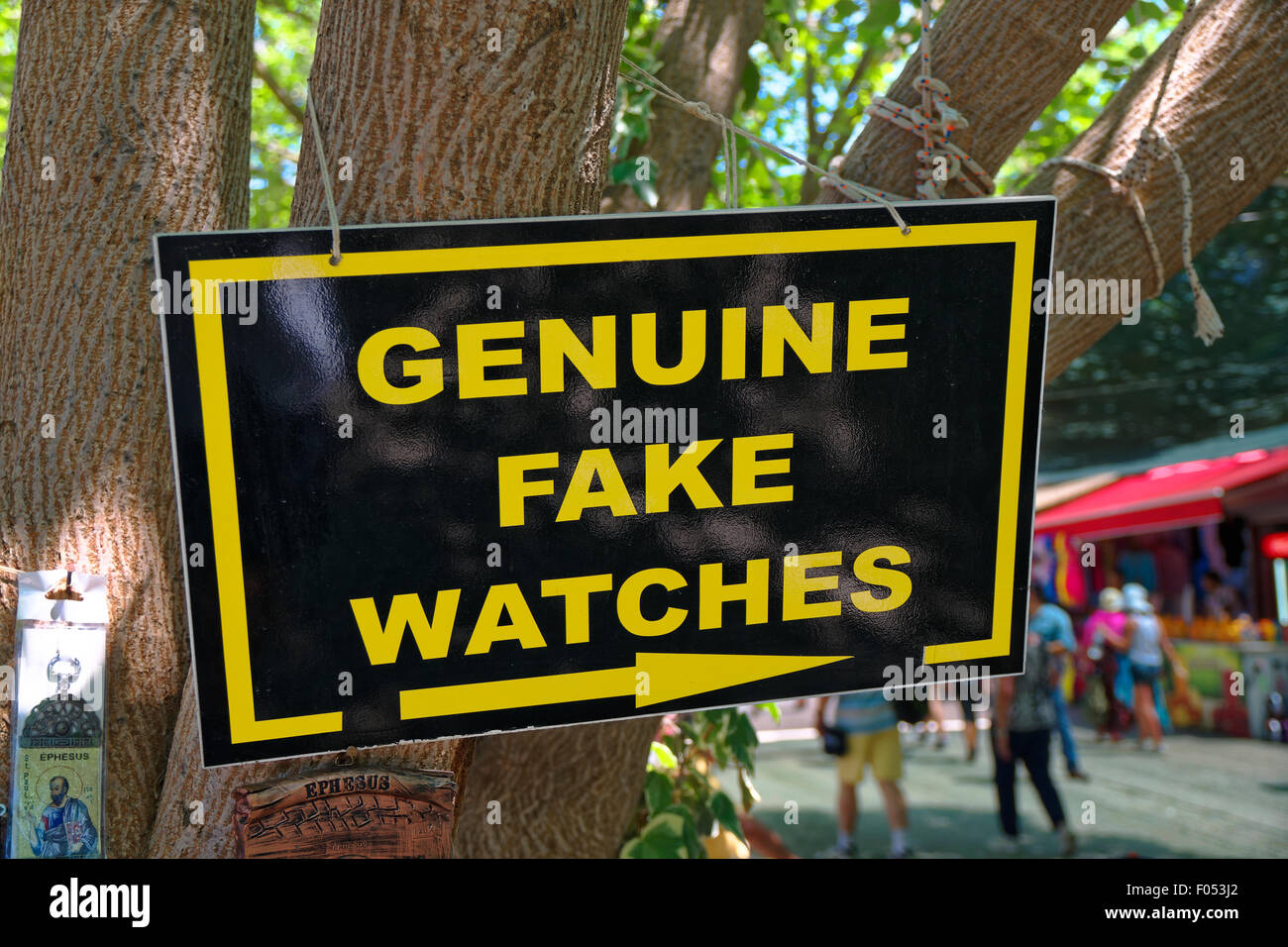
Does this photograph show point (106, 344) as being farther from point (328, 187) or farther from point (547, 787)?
point (547, 787)

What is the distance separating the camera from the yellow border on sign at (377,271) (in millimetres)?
1652

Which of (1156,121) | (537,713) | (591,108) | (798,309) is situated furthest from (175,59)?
(1156,121)

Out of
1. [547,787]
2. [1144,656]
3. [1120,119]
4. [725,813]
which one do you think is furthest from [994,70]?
[1144,656]

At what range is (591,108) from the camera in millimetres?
1839

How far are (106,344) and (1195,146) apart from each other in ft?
7.29

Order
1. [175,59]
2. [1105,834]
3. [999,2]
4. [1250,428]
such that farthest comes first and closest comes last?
[1250,428], [1105,834], [999,2], [175,59]

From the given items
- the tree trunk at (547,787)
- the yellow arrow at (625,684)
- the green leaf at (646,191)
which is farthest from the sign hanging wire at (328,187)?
the green leaf at (646,191)

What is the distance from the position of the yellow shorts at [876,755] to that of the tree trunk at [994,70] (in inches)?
206

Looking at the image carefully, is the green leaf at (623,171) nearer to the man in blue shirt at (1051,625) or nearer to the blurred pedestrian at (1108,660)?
the man in blue shirt at (1051,625)

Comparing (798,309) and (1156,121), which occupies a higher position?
(1156,121)

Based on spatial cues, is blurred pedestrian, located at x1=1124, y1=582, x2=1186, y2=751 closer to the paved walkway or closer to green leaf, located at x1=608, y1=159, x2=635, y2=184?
the paved walkway
